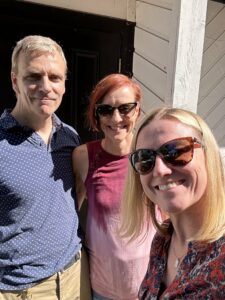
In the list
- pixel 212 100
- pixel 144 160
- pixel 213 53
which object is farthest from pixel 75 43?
pixel 144 160

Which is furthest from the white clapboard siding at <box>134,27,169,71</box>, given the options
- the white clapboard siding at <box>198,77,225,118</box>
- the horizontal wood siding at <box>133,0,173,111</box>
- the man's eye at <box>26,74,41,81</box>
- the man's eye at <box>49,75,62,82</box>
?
the white clapboard siding at <box>198,77,225,118</box>

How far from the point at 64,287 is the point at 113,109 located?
3.24 ft

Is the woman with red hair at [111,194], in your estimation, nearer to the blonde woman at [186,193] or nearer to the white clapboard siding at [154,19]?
the blonde woman at [186,193]

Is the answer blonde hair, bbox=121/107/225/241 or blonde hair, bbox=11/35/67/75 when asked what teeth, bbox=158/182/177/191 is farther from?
blonde hair, bbox=11/35/67/75

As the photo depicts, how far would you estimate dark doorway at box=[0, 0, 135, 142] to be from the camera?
8.98ft

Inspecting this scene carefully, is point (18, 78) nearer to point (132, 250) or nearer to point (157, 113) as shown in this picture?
point (157, 113)

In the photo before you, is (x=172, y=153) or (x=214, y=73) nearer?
(x=172, y=153)

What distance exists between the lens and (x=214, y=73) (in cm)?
363

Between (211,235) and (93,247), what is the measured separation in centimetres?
100

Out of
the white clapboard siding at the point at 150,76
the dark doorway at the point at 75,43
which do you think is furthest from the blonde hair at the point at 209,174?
the dark doorway at the point at 75,43

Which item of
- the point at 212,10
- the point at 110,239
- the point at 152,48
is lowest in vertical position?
the point at 110,239

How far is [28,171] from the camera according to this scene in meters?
1.73

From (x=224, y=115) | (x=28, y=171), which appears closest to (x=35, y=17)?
(x=28, y=171)

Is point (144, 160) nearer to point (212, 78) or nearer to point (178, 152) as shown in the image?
point (178, 152)
